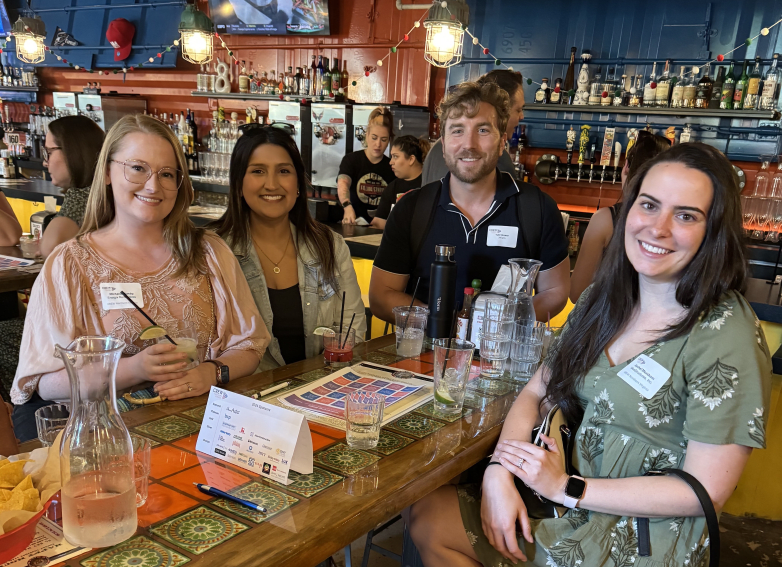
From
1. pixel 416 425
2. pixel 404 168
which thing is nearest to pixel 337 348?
pixel 416 425

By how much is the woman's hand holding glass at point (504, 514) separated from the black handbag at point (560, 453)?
0.03 meters

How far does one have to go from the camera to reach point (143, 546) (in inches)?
42.3

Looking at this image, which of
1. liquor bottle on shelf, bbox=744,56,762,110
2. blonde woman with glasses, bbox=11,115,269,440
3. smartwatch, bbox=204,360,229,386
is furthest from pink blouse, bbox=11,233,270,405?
liquor bottle on shelf, bbox=744,56,762,110

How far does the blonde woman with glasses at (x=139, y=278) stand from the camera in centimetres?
186

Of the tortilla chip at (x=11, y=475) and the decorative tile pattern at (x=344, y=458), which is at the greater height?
the tortilla chip at (x=11, y=475)

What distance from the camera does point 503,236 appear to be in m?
2.76

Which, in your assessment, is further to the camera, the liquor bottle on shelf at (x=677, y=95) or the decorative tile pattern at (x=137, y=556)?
the liquor bottle on shelf at (x=677, y=95)

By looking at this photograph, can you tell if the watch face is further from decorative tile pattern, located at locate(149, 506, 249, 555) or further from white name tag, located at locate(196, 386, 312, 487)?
decorative tile pattern, located at locate(149, 506, 249, 555)

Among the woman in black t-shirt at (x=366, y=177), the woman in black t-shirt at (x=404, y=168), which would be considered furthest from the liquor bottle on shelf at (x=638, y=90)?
the woman in black t-shirt at (x=366, y=177)

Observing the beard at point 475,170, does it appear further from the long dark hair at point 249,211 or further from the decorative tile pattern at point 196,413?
the decorative tile pattern at point 196,413

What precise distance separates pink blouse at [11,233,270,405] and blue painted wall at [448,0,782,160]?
15.8 feet

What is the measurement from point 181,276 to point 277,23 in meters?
6.73

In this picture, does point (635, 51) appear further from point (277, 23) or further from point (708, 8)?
point (277, 23)

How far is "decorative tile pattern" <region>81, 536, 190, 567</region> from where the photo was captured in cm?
102
